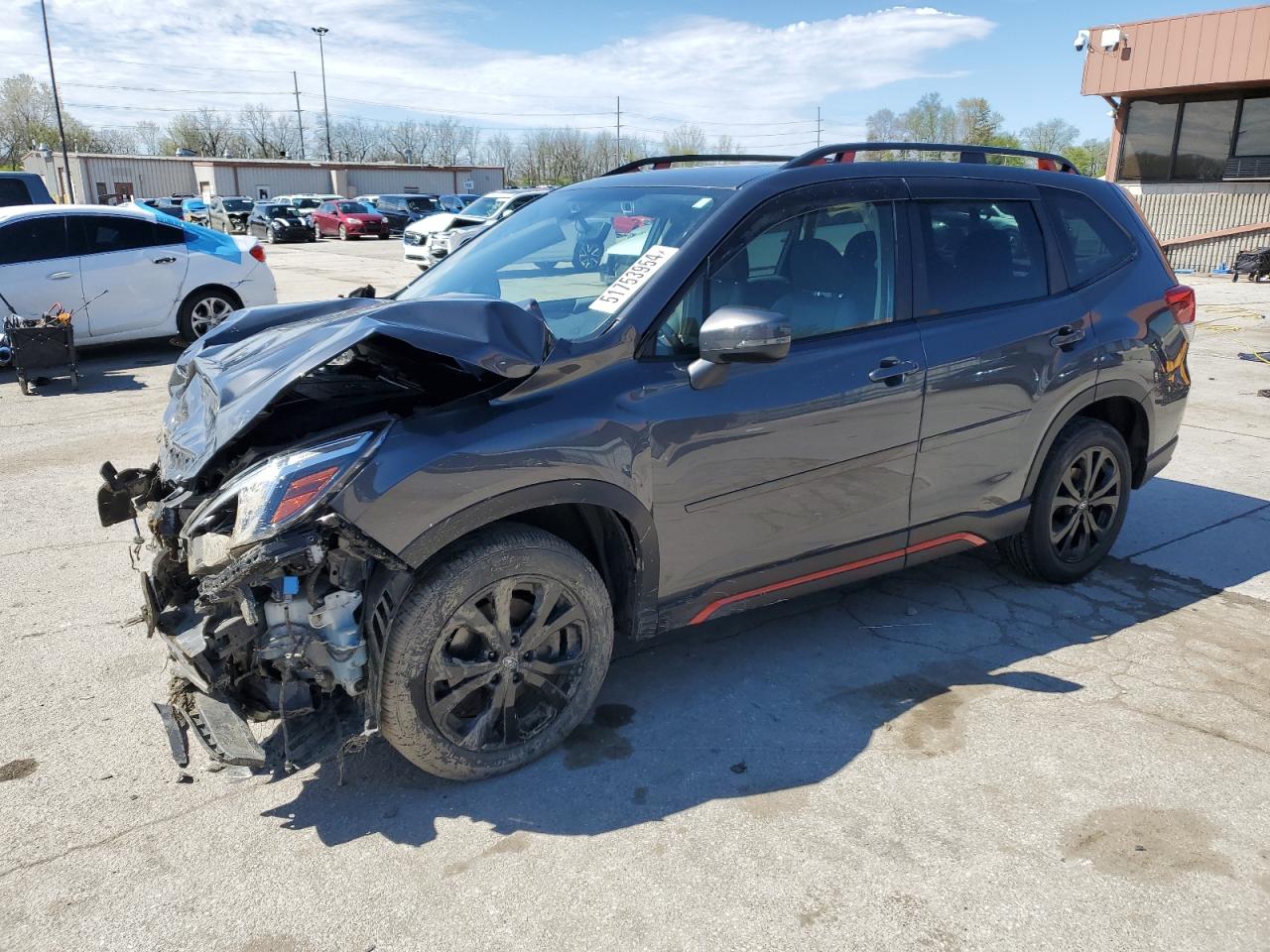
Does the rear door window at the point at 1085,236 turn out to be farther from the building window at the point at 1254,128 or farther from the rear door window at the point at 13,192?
the building window at the point at 1254,128

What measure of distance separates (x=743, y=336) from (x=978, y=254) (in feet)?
5.23

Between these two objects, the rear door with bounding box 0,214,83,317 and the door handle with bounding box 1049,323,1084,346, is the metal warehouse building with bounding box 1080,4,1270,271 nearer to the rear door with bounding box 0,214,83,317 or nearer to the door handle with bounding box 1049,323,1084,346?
the door handle with bounding box 1049,323,1084,346

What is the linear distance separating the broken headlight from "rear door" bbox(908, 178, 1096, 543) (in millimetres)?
2243

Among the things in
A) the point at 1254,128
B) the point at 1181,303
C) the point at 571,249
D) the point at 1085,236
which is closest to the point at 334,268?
the point at 571,249

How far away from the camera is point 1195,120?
2289 centimetres

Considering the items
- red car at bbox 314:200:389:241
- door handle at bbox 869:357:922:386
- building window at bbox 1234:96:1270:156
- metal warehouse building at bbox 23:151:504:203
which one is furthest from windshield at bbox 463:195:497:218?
metal warehouse building at bbox 23:151:504:203

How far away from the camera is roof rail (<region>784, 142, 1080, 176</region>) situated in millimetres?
3754

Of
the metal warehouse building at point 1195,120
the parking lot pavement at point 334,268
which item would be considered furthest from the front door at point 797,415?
the metal warehouse building at point 1195,120

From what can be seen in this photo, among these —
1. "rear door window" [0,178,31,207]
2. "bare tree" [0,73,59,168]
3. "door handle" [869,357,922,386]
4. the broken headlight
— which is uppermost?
"bare tree" [0,73,59,168]

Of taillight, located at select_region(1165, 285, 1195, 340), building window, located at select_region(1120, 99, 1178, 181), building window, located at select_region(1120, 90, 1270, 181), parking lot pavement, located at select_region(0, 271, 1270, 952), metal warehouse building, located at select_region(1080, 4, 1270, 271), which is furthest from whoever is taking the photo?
building window, located at select_region(1120, 99, 1178, 181)

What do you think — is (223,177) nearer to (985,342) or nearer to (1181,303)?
(1181,303)

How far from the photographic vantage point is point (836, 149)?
12.4ft

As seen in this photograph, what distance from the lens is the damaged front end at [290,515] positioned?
8.72 feet

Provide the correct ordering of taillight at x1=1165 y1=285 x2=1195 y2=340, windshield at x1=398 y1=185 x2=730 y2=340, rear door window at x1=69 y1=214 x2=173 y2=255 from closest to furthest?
windshield at x1=398 y1=185 x2=730 y2=340 → taillight at x1=1165 y1=285 x2=1195 y2=340 → rear door window at x1=69 y1=214 x2=173 y2=255
